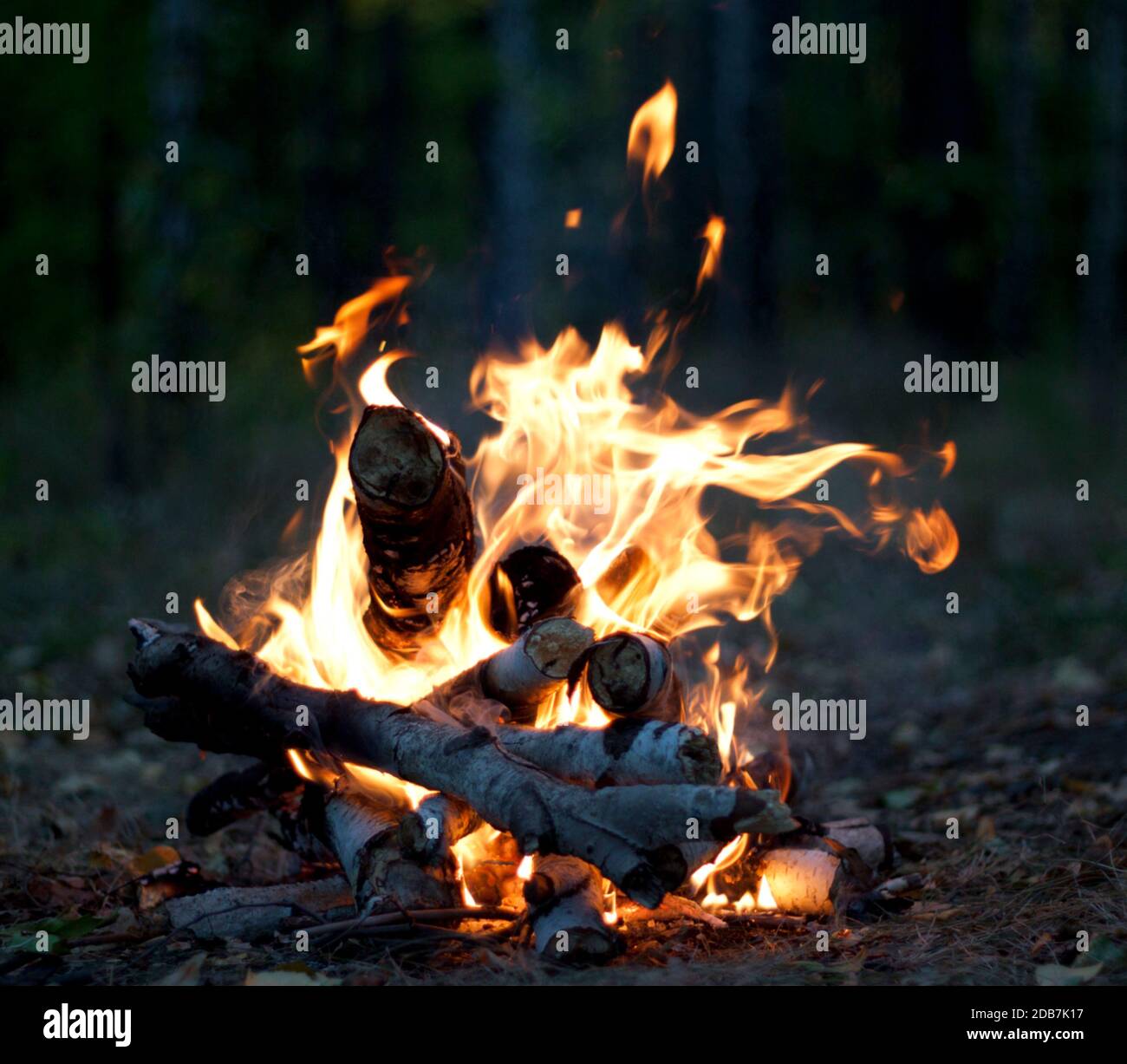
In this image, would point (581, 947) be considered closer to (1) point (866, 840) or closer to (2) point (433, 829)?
(2) point (433, 829)

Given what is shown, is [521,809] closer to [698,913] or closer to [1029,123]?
[698,913]

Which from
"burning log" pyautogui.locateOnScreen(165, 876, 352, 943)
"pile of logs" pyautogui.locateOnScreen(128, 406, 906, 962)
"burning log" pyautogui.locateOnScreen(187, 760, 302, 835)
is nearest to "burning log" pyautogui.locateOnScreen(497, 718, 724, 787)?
"pile of logs" pyautogui.locateOnScreen(128, 406, 906, 962)

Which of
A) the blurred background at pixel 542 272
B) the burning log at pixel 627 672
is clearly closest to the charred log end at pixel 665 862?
the burning log at pixel 627 672

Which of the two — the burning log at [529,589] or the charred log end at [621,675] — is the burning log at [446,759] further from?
the burning log at [529,589]

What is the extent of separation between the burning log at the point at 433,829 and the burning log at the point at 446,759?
0.05 m

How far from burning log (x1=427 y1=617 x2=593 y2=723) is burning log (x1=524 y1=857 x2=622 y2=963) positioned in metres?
0.53

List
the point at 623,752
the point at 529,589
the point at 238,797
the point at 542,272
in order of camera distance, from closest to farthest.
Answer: the point at 623,752
the point at 529,589
the point at 238,797
the point at 542,272

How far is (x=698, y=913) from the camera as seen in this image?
340 centimetres

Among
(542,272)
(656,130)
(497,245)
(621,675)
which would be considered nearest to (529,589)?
(621,675)

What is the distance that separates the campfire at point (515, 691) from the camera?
3137 mm

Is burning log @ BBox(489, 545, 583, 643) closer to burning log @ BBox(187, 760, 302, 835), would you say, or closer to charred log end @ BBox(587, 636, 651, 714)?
charred log end @ BBox(587, 636, 651, 714)

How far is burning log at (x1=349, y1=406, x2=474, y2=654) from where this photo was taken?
11.3ft

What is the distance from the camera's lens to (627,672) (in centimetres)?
330

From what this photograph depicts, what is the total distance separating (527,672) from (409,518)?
0.55 metres
